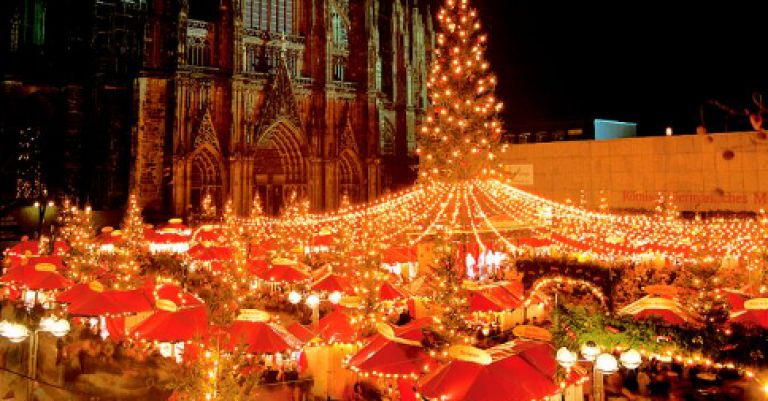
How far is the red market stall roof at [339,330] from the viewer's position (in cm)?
1238

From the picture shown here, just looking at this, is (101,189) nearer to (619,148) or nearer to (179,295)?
(179,295)

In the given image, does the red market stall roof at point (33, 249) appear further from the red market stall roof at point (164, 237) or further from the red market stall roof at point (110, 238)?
the red market stall roof at point (164, 237)

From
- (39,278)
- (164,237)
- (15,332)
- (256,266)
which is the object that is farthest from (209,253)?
(15,332)

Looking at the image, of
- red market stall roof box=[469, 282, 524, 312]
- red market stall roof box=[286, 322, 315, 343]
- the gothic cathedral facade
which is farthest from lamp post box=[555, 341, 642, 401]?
the gothic cathedral facade

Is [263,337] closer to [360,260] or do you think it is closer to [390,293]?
[360,260]

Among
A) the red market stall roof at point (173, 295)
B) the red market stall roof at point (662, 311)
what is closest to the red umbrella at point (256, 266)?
the red market stall roof at point (173, 295)

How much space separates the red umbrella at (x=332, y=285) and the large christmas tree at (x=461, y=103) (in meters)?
6.91

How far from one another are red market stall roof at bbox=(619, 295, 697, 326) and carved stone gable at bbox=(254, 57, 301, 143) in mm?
28165

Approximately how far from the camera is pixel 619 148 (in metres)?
35.6

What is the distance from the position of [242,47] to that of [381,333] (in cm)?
2961

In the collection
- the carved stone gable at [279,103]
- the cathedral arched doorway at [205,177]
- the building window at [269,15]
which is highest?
the building window at [269,15]

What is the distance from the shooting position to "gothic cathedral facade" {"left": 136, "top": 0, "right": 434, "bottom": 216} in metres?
33.4

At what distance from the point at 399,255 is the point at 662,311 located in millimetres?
10948

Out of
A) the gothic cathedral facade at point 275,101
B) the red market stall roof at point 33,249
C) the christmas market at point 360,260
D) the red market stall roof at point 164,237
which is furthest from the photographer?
the gothic cathedral facade at point 275,101
